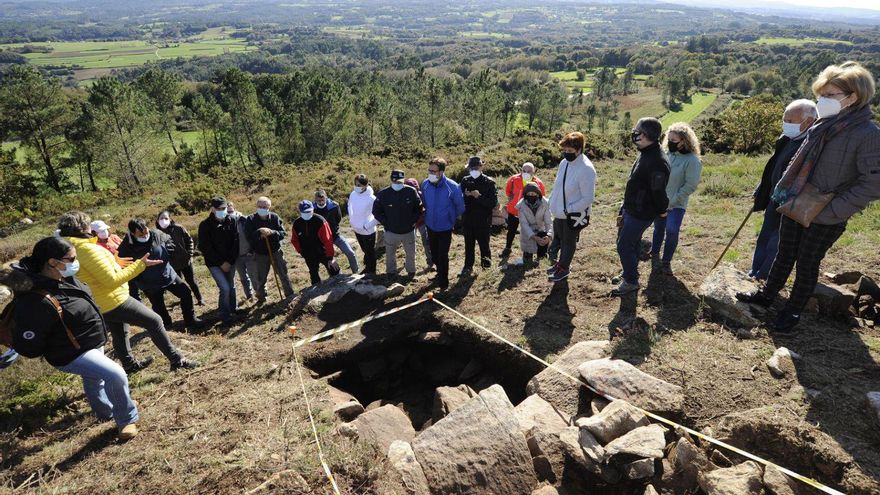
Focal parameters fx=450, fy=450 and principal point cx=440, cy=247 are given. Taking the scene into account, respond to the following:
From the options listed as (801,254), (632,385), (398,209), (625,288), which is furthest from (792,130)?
(398,209)

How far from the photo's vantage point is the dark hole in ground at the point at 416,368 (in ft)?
21.7

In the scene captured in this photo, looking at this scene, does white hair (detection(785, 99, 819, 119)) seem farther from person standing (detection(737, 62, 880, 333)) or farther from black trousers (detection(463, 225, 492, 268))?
black trousers (detection(463, 225, 492, 268))

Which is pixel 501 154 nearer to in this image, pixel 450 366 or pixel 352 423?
pixel 450 366

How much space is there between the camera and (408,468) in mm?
4301

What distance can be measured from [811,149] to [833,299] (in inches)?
81.9

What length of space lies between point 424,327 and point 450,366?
0.76 meters

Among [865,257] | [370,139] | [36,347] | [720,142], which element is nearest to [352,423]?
[36,347]

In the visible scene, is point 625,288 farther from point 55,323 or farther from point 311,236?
point 55,323

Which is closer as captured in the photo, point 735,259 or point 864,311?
point 864,311

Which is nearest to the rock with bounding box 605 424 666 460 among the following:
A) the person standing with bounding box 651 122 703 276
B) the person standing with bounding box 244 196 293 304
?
the person standing with bounding box 651 122 703 276

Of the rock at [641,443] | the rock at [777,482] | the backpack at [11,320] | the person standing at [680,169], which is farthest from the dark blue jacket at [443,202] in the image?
the rock at [777,482]

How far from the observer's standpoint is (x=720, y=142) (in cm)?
2386

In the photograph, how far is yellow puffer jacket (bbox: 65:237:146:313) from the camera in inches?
209

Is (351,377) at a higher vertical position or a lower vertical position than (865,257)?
lower
